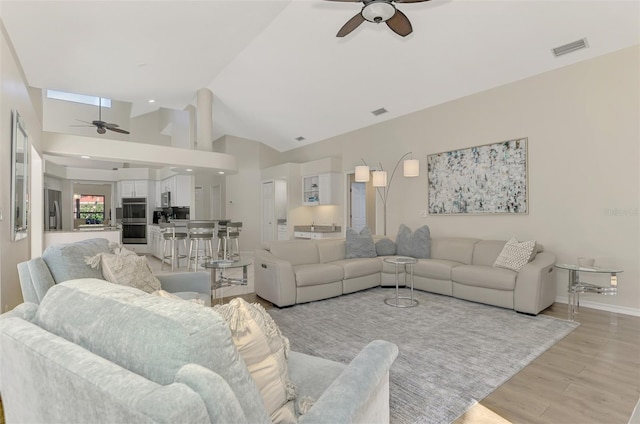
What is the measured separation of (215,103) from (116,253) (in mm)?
5942

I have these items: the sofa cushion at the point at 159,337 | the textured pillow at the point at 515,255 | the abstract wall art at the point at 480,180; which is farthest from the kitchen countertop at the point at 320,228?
the sofa cushion at the point at 159,337

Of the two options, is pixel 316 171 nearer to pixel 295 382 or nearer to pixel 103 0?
pixel 103 0

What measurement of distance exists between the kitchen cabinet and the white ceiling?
1.51 m

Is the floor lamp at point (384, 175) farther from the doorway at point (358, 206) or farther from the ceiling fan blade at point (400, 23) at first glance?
the ceiling fan blade at point (400, 23)

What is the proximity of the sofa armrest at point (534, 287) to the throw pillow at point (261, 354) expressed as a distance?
11.6 feet

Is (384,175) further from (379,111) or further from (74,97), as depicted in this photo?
(74,97)

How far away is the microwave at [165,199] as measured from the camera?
9.47 metres

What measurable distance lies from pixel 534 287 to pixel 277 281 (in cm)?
298

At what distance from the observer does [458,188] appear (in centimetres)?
547

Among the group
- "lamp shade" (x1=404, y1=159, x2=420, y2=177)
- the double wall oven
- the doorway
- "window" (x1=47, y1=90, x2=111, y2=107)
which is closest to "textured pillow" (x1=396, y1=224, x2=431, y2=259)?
"lamp shade" (x1=404, y1=159, x2=420, y2=177)

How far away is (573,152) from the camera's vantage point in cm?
426

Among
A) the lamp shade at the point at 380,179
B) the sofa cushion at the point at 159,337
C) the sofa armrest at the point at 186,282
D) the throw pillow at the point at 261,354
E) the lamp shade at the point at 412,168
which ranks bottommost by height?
the sofa armrest at the point at 186,282

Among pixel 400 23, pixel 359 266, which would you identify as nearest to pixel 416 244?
pixel 359 266

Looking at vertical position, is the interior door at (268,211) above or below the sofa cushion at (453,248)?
above
